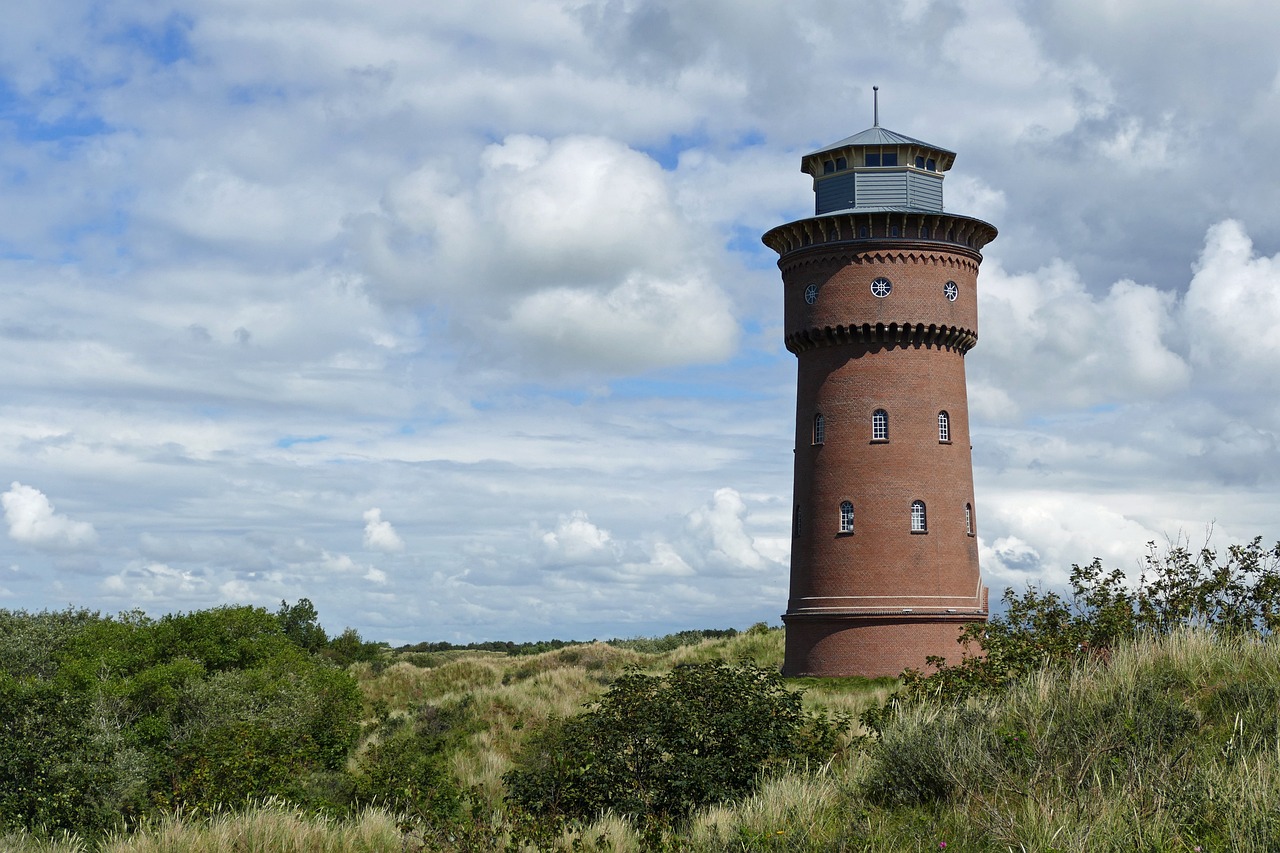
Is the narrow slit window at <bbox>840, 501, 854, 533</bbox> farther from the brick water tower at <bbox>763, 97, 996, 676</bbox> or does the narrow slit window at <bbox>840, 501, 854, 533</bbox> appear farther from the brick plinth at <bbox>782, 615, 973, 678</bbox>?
the brick plinth at <bbox>782, 615, 973, 678</bbox>

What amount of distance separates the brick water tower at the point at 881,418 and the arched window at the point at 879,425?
0.14ft

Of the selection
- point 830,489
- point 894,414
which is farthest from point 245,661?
point 894,414

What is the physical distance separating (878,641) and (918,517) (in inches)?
154

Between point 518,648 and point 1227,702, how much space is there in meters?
83.6

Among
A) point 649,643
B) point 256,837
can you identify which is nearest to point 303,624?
point 649,643

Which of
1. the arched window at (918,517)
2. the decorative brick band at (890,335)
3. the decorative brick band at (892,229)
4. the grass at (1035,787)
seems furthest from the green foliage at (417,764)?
the decorative brick band at (892,229)

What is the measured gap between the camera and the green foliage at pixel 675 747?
59.8 ft

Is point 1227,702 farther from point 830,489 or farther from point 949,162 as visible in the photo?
point 949,162

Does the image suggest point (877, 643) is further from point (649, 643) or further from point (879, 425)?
point (649, 643)

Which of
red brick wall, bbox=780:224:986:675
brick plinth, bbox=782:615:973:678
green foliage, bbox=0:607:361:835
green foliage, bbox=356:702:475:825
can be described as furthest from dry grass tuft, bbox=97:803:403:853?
red brick wall, bbox=780:224:986:675

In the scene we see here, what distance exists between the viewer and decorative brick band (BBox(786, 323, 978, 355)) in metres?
39.6

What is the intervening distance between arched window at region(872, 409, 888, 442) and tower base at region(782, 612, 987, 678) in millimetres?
5347

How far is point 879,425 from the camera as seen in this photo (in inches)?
1545

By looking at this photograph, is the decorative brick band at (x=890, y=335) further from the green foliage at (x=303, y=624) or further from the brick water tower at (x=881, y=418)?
the green foliage at (x=303, y=624)
